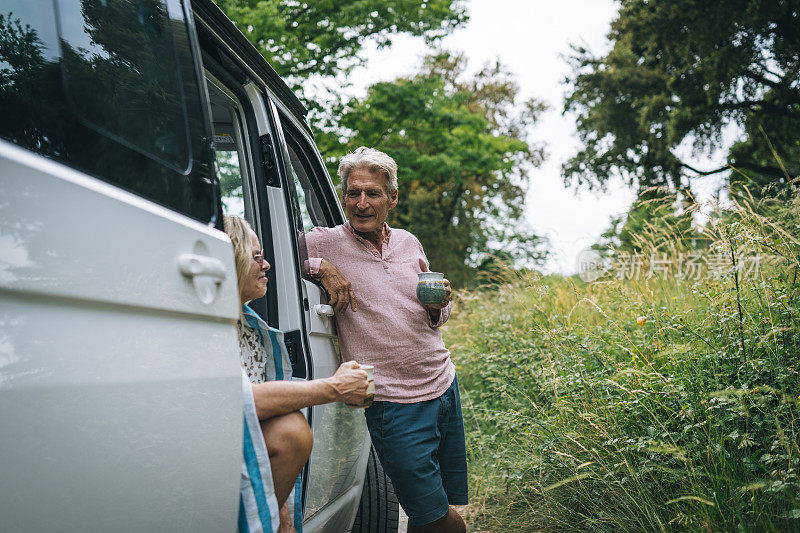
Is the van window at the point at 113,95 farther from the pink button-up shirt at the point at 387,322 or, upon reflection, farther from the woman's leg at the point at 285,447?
the pink button-up shirt at the point at 387,322

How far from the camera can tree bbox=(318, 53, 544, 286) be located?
12562 millimetres

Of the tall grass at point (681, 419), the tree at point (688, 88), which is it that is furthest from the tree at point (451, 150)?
the tall grass at point (681, 419)

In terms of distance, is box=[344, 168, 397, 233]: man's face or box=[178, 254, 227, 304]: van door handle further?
box=[344, 168, 397, 233]: man's face

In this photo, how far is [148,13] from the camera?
1443mm

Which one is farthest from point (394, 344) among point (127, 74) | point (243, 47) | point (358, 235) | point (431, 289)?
point (127, 74)

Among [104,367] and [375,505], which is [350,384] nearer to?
[104,367]

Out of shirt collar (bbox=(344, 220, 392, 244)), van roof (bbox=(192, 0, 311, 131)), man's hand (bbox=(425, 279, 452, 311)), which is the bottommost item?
man's hand (bbox=(425, 279, 452, 311))

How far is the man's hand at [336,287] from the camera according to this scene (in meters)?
2.53

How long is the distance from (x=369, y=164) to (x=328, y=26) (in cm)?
903

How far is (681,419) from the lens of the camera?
9.20ft

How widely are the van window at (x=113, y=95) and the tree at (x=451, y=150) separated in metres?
9.89

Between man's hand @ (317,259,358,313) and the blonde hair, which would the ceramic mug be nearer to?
man's hand @ (317,259,358,313)

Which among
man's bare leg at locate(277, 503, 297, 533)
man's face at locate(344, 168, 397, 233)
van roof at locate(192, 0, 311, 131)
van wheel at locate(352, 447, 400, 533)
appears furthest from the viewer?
van wheel at locate(352, 447, 400, 533)

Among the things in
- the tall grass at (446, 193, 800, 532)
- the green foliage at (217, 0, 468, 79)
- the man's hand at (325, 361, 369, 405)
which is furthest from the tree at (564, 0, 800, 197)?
the man's hand at (325, 361, 369, 405)
